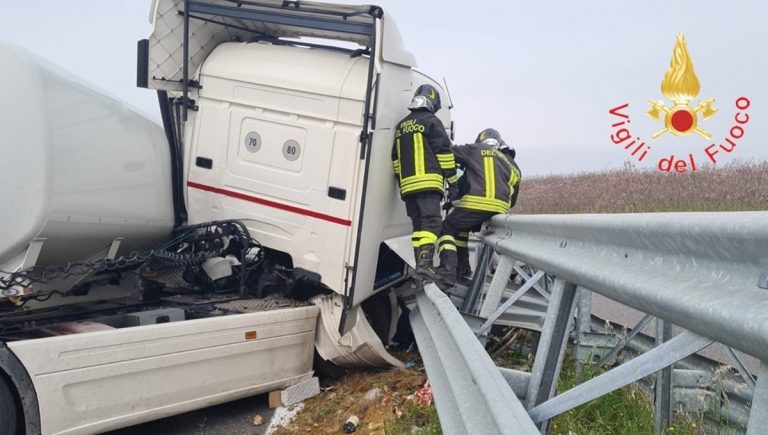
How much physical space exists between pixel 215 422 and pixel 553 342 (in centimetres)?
298

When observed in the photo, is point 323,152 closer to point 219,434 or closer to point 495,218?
point 495,218

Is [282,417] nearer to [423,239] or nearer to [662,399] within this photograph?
[423,239]

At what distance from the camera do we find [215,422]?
5047 mm

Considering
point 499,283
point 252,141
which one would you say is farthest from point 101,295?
point 499,283

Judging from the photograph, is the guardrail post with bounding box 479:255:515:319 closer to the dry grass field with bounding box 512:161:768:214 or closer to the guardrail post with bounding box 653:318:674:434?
the guardrail post with bounding box 653:318:674:434

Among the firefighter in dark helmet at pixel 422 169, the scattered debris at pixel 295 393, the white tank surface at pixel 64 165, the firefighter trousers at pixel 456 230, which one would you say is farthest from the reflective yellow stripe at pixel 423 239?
the white tank surface at pixel 64 165

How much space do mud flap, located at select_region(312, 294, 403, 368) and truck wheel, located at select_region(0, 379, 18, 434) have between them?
223cm

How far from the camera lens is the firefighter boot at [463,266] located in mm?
7055

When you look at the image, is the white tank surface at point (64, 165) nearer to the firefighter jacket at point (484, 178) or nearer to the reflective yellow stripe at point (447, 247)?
the reflective yellow stripe at point (447, 247)

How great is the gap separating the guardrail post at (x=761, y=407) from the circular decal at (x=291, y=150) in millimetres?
4482

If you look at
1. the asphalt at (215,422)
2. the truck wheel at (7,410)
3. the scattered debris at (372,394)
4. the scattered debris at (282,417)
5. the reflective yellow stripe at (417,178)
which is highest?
the reflective yellow stripe at (417,178)

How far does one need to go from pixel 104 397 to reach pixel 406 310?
317cm

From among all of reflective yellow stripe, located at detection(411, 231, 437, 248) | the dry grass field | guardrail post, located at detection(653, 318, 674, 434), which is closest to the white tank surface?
reflective yellow stripe, located at detection(411, 231, 437, 248)

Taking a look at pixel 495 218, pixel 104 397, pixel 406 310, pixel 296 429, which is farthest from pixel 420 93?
pixel 104 397
